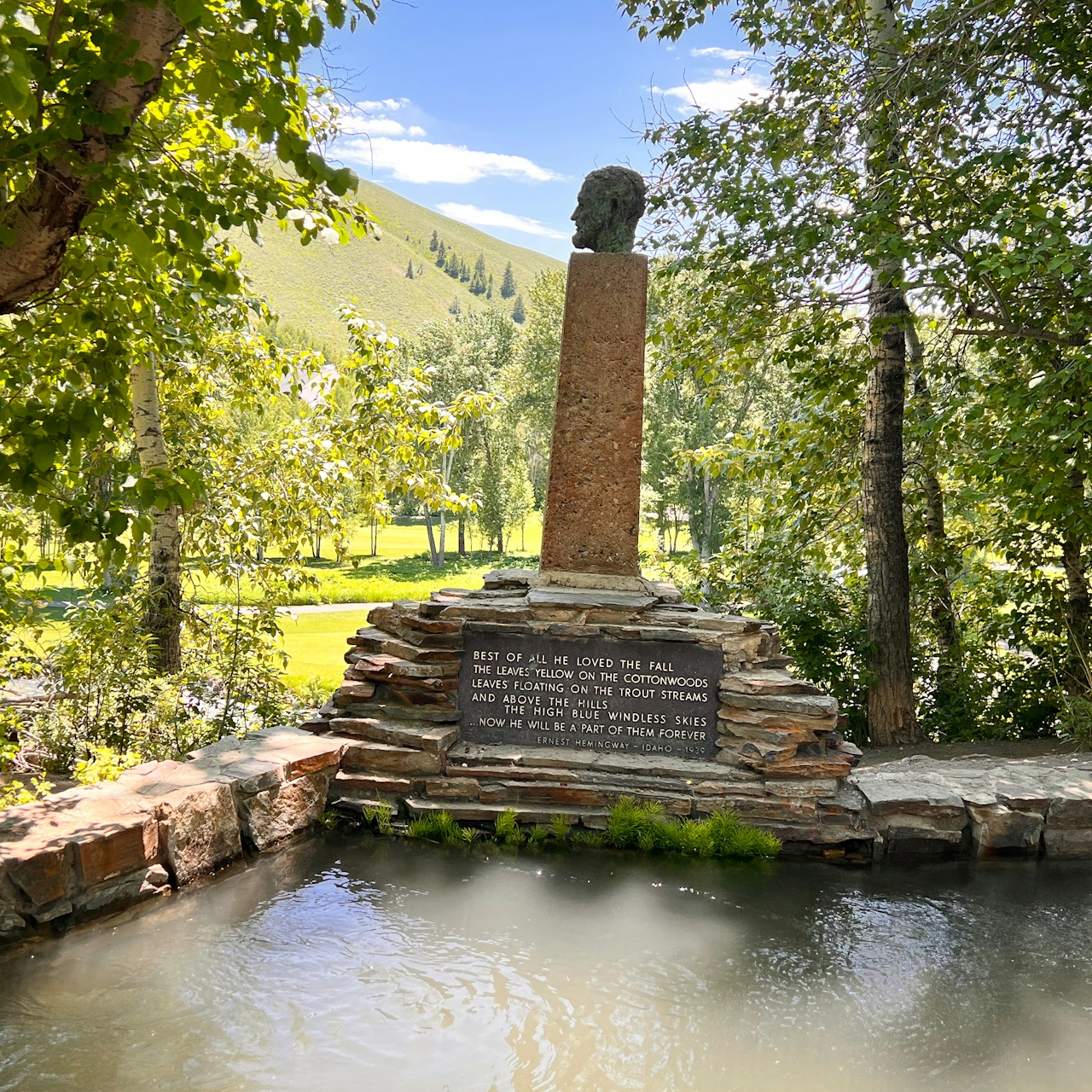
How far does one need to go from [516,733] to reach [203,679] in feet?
10.8

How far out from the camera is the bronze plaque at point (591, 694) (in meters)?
6.46

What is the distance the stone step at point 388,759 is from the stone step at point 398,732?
48 mm

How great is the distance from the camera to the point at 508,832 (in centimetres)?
594

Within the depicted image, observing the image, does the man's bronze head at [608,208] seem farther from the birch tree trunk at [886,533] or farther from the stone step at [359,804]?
the stone step at [359,804]

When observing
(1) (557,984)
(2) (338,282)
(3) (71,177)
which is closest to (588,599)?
(1) (557,984)

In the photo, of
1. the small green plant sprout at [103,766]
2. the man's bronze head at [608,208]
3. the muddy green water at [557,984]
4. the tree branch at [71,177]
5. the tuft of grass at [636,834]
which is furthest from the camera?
the man's bronze head at [608,208]

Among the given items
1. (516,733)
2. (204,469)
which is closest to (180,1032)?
(516,733)

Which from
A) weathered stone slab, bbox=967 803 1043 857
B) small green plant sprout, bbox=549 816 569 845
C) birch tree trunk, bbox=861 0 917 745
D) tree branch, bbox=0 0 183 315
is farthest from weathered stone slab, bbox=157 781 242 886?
birch tree trunk, bbox=861 0 917 745

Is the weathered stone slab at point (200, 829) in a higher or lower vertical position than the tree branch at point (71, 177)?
lower

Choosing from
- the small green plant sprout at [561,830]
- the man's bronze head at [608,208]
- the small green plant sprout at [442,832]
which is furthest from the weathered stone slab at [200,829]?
the man's bronze head at [608,208]

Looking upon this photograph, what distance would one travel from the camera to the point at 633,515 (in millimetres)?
7449

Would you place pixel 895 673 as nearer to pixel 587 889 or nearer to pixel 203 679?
pixel 587 889

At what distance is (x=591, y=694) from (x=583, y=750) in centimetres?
42

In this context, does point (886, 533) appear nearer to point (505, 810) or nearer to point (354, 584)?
point (505, 810)
